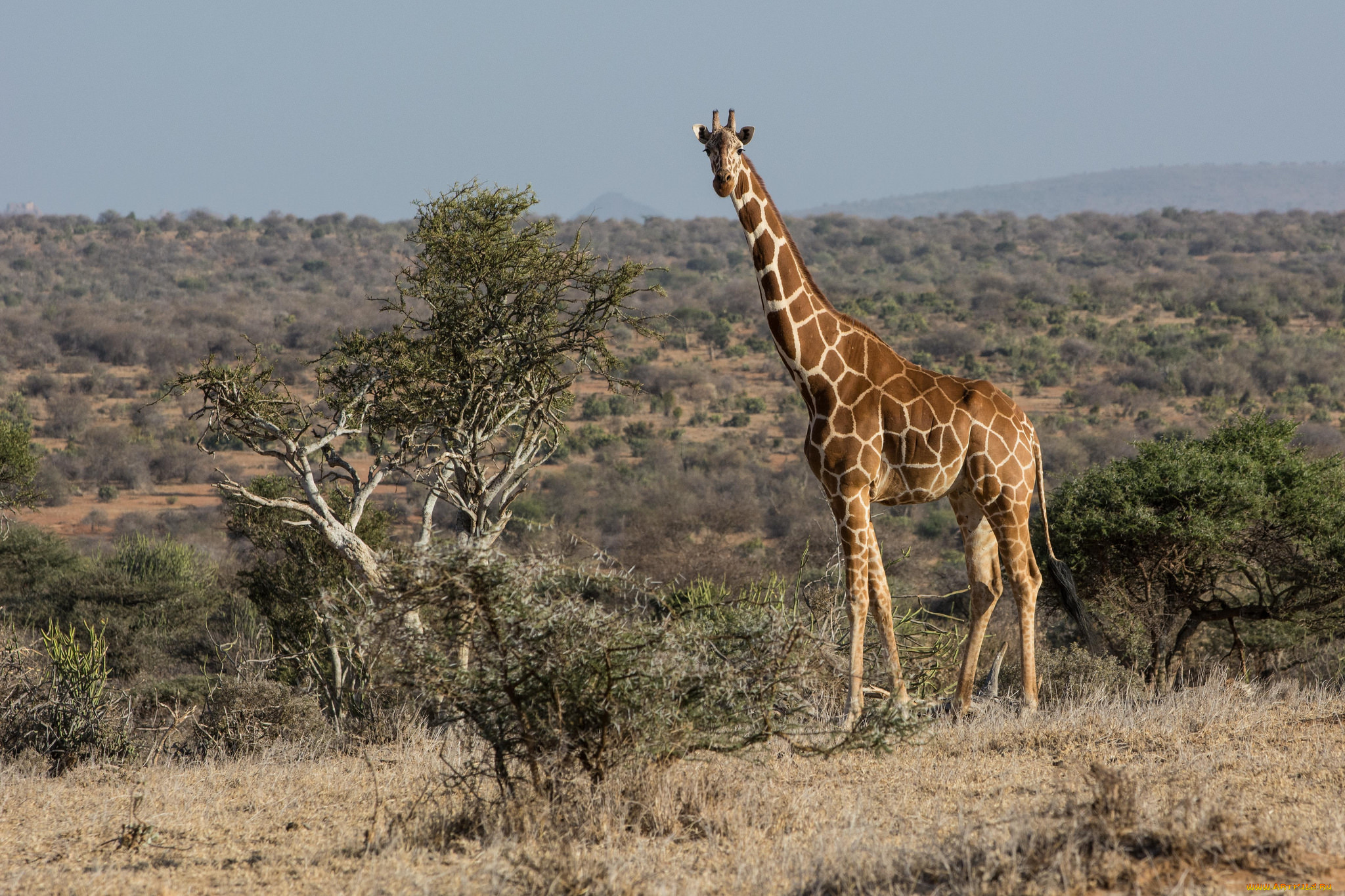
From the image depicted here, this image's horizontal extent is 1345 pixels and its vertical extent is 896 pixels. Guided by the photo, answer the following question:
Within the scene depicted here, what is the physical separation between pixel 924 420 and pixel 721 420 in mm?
31064

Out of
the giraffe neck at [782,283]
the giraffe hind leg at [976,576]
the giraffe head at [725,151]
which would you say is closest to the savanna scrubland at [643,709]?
the giraffe hind leg at [976,576]

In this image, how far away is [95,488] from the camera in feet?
106

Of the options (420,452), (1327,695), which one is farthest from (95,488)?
(1327,695)

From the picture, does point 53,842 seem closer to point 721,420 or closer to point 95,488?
point 95,488

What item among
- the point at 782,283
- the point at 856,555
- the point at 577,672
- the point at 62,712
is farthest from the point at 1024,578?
the point at 62,712

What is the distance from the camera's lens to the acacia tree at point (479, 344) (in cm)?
1111

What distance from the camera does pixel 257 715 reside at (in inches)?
425

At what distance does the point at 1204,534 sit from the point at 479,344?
24.5 feet

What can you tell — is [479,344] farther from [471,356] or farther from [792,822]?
[792,822]

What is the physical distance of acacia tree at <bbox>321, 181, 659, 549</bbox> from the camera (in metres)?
11.1

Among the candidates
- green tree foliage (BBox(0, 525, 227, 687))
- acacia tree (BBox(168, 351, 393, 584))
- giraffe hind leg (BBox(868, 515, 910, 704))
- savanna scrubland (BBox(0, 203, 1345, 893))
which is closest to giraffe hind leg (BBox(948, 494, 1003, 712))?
savanna scrubland (BBox(0, 203, 1345, 893))

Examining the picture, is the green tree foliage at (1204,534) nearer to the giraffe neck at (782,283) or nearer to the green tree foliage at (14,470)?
the giraffe neck at (782,283)

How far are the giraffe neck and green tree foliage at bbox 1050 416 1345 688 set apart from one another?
18.9ft

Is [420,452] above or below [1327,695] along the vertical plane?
above
